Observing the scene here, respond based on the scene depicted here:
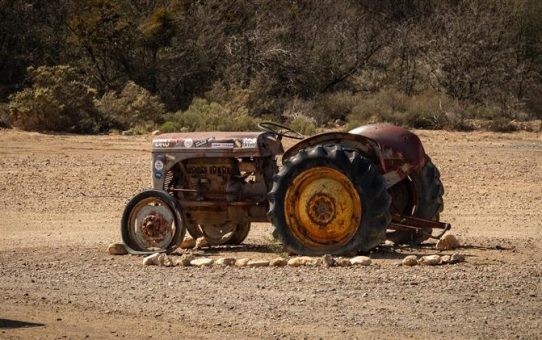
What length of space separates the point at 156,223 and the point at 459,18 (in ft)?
78.3

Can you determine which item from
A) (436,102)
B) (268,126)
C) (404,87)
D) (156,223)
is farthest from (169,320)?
(404,87)

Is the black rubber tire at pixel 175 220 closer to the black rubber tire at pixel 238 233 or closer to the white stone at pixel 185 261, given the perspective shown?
the white stone at pixel 185 261

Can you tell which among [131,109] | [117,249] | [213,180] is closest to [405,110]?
[131,109]

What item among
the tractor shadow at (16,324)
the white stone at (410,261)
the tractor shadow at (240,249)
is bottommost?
the tractor shadow at (16,324)

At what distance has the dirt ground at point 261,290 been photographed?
8789 millimetres

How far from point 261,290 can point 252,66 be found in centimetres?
2333

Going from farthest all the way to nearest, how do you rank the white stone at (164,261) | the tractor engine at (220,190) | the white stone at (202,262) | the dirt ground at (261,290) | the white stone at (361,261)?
the tractor engine at (220,190), the white stone at (164,261), the white stone at (202,262), the white stone at (361,261), the dirt ground at (261,290)

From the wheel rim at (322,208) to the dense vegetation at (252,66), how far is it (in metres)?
15.3

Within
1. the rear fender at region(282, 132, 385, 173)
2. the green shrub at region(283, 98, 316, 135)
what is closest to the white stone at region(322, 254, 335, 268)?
the rear fender at region(282, 132, 385, 173)

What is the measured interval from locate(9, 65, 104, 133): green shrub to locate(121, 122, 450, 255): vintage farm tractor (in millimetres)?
14230

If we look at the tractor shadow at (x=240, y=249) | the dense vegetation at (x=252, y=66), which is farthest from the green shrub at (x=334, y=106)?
the tractor shadow at (x=240, y=249)

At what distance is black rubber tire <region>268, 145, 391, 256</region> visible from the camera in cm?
1197

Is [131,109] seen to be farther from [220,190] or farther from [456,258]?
[456,258]

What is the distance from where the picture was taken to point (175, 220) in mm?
12859
